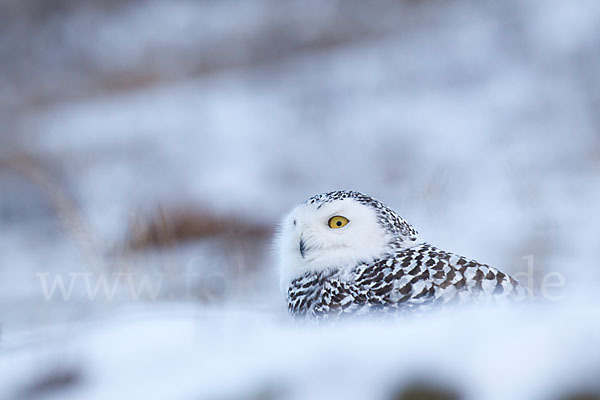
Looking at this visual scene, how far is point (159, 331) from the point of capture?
223 centimetres

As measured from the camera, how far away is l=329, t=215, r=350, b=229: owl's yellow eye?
3.12 m

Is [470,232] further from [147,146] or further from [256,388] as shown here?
[147,146]

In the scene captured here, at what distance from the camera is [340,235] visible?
308 centimetres

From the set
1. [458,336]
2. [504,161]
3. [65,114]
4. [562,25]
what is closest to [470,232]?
[504,161]

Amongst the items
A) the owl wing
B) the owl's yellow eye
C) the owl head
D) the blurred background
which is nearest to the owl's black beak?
the owl head

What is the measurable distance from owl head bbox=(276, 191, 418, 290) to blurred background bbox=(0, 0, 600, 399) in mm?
445

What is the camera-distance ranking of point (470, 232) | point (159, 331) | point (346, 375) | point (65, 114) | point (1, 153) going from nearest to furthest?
point (346, 375), point (159, 331), point (470, 232), point (1, 153), point (65, 114)

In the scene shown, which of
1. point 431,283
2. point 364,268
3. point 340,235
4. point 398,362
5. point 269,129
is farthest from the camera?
point 269,129

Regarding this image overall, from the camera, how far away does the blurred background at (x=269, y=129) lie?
5.69 meters

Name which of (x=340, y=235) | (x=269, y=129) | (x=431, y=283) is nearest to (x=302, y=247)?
(x=340, y=235)

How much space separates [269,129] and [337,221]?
9.87 m

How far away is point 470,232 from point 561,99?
16.8ft

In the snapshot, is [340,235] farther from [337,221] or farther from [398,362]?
[398,362]

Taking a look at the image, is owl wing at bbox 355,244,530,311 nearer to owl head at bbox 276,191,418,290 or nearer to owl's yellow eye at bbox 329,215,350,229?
owl head at bbox 276,191,418,290
